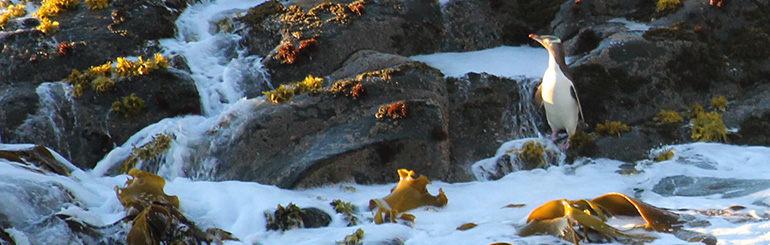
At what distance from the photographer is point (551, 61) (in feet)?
42.1

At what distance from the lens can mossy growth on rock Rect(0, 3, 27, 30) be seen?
14.6 meters

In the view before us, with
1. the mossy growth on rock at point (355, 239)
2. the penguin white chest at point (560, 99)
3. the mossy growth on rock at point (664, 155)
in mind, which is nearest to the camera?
the mossy growth on rock at point (355, 239)

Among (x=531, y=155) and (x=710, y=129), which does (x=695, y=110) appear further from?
(x=531, y=155)

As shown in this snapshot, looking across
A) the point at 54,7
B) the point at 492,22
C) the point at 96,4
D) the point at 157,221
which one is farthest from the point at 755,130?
the point at 54,7

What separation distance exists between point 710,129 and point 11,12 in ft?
38.4

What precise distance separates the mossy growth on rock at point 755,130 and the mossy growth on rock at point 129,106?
8999 millimetres

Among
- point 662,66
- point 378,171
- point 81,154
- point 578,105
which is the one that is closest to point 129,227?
point 378,171

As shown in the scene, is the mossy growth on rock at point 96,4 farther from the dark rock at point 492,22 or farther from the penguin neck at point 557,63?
the penguin neck at point 557,63

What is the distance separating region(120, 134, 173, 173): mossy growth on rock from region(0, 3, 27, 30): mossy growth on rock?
4195 millimetres

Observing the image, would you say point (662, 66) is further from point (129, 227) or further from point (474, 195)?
point (129, 227)

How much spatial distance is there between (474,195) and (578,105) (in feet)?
9.45

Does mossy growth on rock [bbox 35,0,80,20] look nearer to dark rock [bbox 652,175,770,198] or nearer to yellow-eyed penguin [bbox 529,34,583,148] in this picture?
yellow-eyed penguin [bbox 529,34,583,148]

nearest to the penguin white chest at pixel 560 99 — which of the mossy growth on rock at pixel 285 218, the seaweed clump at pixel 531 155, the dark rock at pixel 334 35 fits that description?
the seaweed clump at pixel 531 155

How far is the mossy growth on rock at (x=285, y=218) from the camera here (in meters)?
8.81
